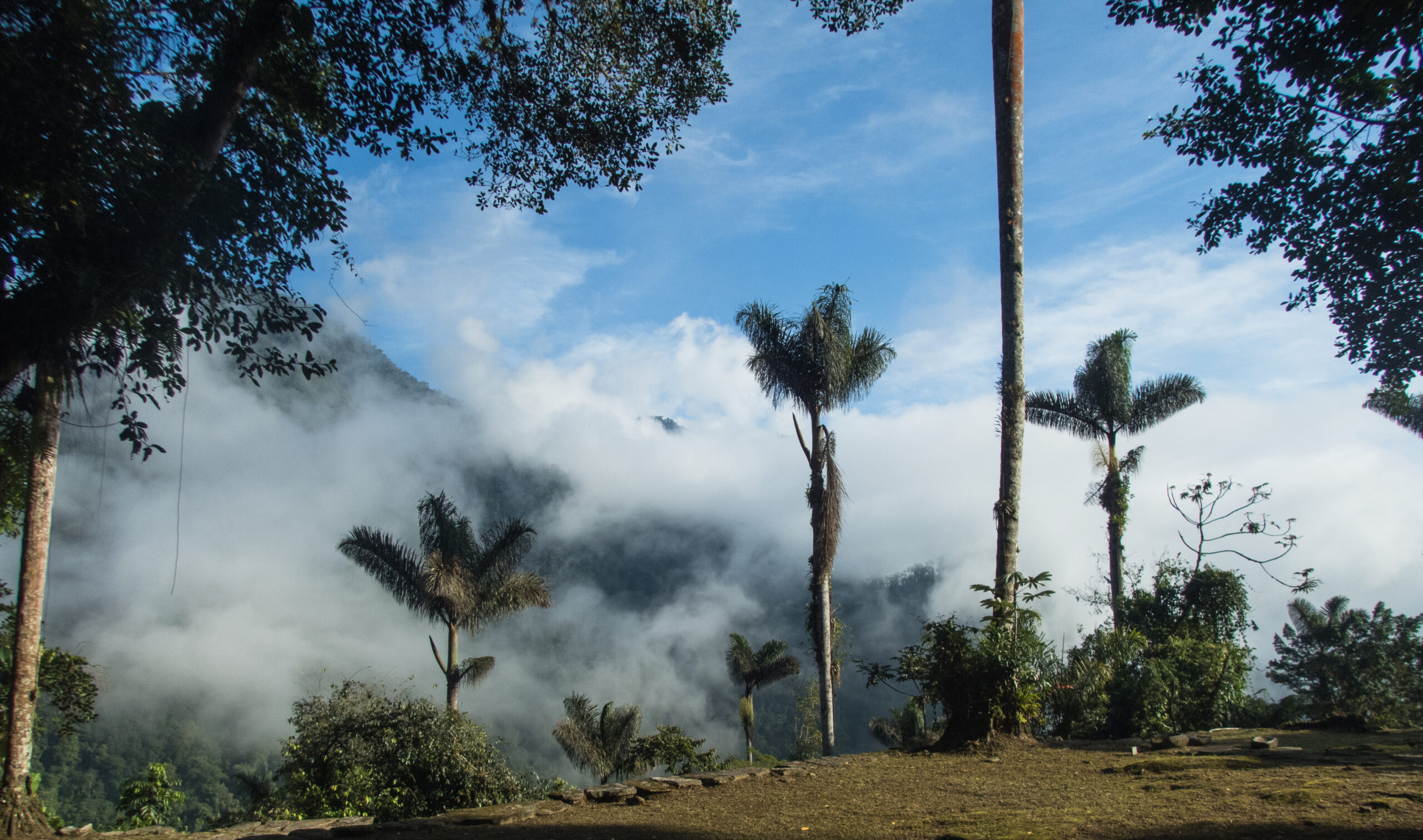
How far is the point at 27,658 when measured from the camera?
35.4 feet

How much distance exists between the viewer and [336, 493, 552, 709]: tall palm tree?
1977 centimetres

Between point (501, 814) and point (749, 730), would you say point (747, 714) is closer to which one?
point (749, 730)

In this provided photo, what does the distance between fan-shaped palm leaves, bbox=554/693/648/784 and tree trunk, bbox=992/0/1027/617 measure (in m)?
19.7

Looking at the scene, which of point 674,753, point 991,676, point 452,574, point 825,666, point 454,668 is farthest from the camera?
point 454,668

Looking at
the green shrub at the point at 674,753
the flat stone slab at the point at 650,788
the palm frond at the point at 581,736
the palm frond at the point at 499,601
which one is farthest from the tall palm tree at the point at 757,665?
the flat stone slab at the point at 650,788

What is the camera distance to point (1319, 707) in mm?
13336

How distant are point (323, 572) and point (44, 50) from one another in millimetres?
161137

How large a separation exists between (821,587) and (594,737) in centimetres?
1441

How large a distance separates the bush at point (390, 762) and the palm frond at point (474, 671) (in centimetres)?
682

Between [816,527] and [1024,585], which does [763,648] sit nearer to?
[816,527]

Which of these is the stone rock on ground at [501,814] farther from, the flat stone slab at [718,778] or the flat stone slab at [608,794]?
the flat stone slab at [718,778]

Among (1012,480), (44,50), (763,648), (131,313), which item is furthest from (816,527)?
(763,648)

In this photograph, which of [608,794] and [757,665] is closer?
[608,794]

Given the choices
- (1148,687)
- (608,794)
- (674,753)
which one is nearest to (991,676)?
(1148,687)
